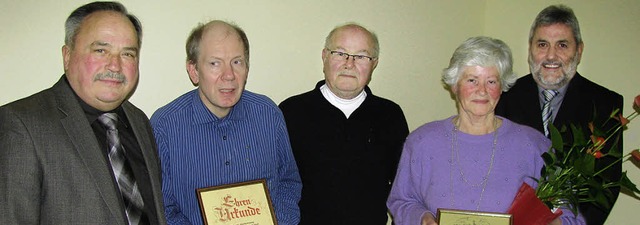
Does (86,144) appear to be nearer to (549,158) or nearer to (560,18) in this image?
(549,158)

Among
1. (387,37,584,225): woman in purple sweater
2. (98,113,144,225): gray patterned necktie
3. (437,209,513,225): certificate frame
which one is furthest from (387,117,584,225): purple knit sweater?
(98,113,144,225): gray patterned necktie

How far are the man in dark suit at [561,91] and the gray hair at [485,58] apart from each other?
25.2 inches

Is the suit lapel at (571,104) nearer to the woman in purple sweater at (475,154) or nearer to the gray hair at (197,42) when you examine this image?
the woman in purple sweater at (475,154)

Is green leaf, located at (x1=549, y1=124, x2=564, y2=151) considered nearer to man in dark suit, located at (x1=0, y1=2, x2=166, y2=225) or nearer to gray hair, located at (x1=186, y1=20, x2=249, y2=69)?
gray hair, located at (x1=186, y1=20, x2=249, y2=69)

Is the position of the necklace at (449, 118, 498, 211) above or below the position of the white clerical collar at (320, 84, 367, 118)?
below

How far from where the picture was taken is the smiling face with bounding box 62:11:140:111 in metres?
2.15

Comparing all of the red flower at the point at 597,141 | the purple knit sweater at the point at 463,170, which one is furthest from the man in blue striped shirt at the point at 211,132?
the red flower at the point at 597,141

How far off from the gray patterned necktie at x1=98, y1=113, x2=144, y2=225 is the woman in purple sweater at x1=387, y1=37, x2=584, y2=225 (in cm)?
127

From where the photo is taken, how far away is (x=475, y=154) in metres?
2.66

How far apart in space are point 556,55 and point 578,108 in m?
0.34

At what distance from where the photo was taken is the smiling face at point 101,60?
215 centimetres

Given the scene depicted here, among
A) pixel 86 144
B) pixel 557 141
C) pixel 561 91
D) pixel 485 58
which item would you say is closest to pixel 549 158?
pixel 557 141

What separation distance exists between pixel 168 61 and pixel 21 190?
139 centimetres

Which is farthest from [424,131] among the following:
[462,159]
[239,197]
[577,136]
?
[239,197]
